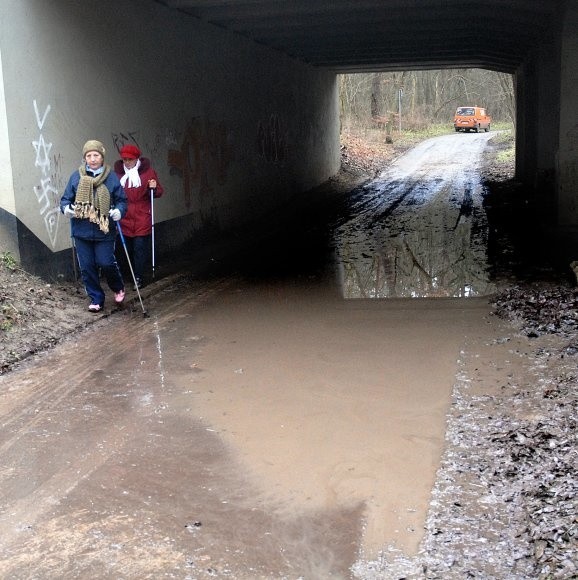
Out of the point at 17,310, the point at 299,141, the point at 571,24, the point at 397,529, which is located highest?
the point at 571,24

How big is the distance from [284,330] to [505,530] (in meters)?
4.15

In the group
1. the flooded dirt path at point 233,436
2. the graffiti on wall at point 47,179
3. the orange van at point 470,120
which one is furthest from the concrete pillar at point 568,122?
the orange van at point 470,120

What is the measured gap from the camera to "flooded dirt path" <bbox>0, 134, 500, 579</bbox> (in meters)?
3.66

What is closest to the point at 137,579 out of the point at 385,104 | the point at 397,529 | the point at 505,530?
the point at 397,529

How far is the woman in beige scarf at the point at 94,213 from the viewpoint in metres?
7.89

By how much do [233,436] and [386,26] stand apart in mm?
12942

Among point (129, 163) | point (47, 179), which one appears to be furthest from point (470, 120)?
point (47, 179)

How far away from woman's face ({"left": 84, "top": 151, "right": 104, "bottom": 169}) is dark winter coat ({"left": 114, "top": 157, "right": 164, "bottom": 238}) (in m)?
1.30

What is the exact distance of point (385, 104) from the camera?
50688 millimetres

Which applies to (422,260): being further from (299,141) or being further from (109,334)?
(299,141)

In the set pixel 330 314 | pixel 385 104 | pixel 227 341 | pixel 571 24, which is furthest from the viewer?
pixel 385 104

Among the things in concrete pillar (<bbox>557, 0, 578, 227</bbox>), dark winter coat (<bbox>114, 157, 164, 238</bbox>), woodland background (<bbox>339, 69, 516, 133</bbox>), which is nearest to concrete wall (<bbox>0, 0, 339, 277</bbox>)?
dark winter coat (<bbox>114, 157, 164, 238</bbox>)

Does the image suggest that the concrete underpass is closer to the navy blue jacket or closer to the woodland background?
the navy blue jacket

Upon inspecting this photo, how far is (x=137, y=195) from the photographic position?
9297mm
